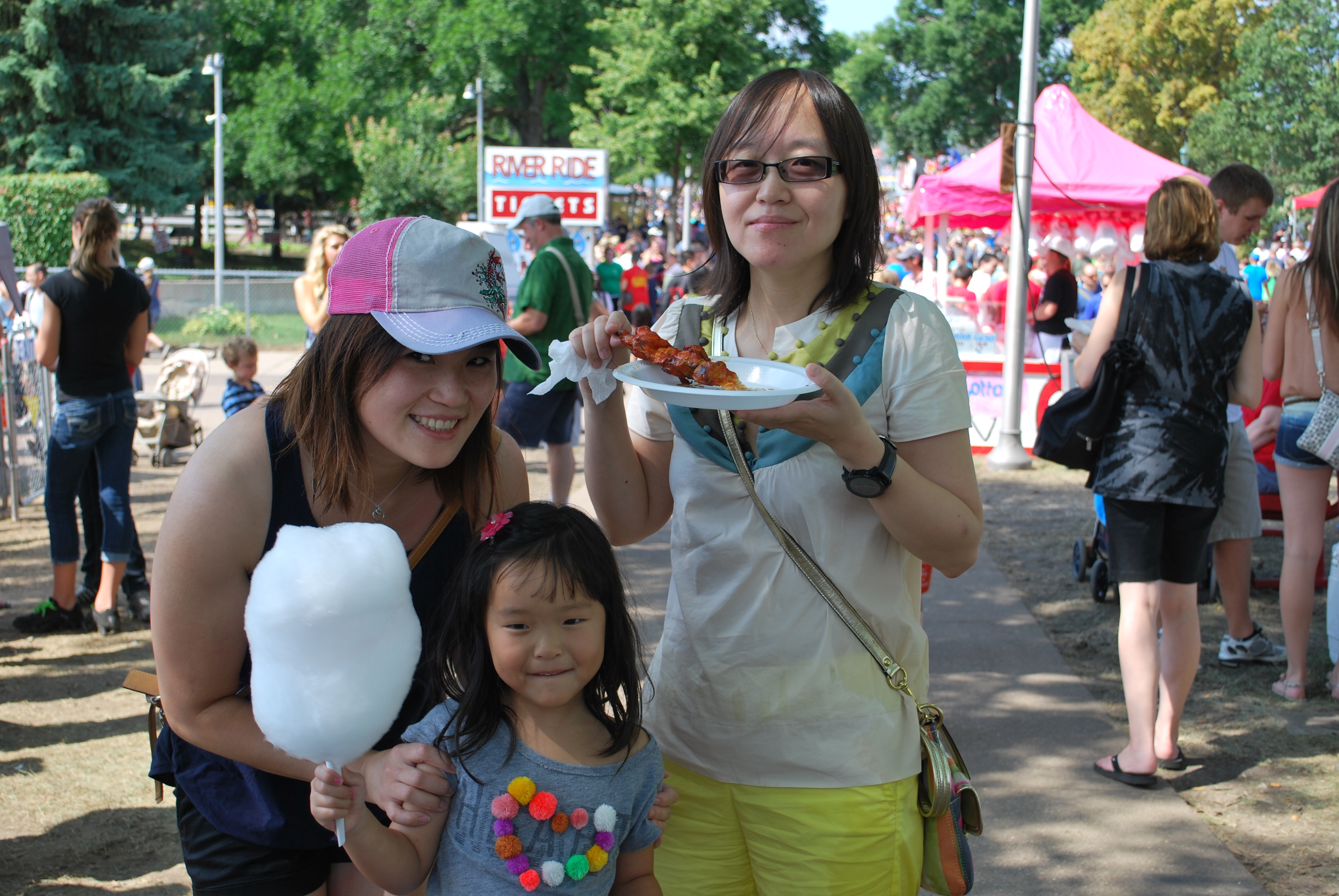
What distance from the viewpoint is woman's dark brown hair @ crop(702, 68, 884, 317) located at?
6.40 ft

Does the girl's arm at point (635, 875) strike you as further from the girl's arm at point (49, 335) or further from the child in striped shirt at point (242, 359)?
the child in striped shirt at point (242, 359)

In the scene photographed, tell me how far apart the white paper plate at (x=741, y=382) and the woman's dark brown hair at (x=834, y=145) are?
198 millimetres

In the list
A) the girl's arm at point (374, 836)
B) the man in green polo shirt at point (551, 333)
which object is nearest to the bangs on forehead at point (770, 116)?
the girl's arm at point (374, 836)

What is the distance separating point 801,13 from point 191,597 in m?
39.2

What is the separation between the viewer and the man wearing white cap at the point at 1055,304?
474 inches

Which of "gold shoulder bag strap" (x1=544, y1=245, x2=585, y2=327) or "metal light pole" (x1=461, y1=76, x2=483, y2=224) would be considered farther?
"metal light pole" (x1=461, y1=76, x2=483, y2=224)

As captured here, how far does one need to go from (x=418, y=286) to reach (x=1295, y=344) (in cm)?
418

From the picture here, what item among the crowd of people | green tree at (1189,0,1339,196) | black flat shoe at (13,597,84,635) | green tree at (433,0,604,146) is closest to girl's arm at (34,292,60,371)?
black flat shoe at (13,597,84,635)

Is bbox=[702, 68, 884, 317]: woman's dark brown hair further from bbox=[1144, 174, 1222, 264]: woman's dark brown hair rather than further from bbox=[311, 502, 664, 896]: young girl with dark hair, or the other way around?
bbox=[1144, 174, 1222, 264]: woman's dark brown hair

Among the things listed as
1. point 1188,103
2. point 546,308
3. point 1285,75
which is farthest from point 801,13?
point 546,308

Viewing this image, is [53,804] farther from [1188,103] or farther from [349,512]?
[1188,103]

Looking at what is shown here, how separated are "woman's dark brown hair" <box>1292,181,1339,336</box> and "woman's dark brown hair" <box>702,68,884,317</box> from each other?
Result: 315 cm

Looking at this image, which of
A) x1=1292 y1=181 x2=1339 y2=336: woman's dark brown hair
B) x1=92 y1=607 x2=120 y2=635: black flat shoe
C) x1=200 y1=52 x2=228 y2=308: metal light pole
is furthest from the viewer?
x1=200 y1=52 x2=228 y2=308: metal light pole

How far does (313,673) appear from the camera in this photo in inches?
58.6
